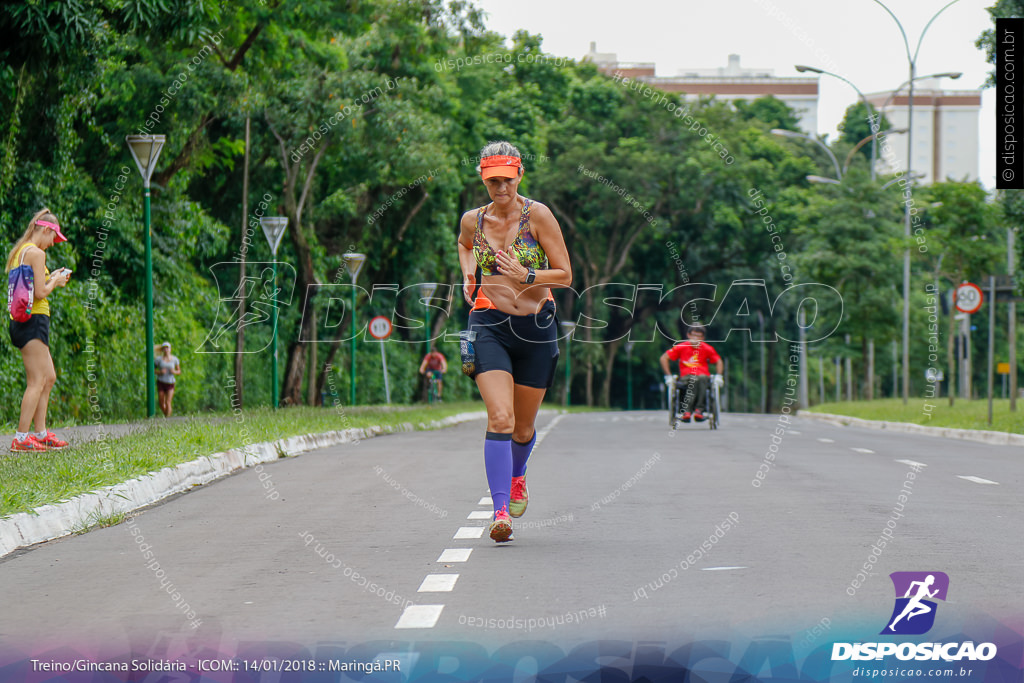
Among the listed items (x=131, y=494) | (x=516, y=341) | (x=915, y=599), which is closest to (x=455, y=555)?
(x=516, y=341)

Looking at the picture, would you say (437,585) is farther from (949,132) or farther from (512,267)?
(949,132)

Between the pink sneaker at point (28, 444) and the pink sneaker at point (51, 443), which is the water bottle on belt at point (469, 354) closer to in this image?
the pink sneaker at point (28, 444)

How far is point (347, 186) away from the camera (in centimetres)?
3681

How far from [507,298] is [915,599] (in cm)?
324

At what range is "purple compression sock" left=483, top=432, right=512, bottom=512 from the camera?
8.22 meters

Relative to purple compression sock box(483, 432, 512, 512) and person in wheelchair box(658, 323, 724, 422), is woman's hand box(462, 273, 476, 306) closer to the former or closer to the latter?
purple compression sock box(483, 432, 512, 512)

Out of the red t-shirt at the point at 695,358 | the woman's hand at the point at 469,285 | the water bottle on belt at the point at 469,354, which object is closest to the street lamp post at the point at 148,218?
the red t-shirt at the point at 695,358

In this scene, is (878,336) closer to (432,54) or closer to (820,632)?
(432,54)

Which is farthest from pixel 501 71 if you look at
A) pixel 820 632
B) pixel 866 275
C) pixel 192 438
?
pixel 820 632

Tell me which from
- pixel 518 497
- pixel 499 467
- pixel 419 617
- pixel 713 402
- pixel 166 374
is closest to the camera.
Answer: pixel 419 617

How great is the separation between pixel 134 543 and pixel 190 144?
20658 mm

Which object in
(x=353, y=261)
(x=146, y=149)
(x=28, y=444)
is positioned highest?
(x=146, y=149)

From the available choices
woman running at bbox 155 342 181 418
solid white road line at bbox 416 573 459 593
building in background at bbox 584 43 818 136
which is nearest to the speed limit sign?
woman running at bbox 155 342 181 418

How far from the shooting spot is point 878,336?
45.5m
